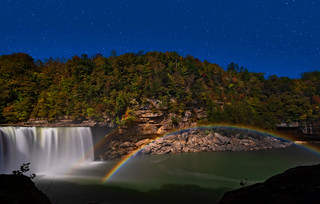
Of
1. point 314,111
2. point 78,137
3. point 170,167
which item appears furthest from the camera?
point 314,111

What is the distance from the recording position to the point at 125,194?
10156 millimetres

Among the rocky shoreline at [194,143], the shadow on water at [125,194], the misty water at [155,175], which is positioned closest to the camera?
the shadow on water at [125,194]

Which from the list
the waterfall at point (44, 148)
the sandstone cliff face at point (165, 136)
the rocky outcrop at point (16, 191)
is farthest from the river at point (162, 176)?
the rocky outcrop at point (16, 191)

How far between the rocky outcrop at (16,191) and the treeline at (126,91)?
1791 centimetres

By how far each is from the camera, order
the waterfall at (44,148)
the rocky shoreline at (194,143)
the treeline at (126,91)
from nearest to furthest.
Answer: the waterfall at (44,148) → the rocky shoreline at (194,143) → the treeline at (126,91)

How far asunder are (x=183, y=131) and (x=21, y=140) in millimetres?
17591

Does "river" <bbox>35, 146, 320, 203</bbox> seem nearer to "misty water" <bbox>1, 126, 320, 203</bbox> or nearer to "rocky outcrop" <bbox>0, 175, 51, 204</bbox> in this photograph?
"misty water" <bbox>1, 126, 320, 203</bbox>

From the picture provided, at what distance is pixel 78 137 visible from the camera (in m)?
19.1

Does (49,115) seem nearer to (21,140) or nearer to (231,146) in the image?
(21,140)

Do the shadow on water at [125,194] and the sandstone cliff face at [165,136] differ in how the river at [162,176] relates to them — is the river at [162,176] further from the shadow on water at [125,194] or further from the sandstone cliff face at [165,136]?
the sandstone cliff face at [165,136]

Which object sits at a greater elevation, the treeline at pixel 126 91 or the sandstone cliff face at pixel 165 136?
the treeline at pixel 126 91

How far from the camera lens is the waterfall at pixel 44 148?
14.3 metres

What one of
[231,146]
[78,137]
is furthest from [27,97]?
[231,146]

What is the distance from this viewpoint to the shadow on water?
927 cm
